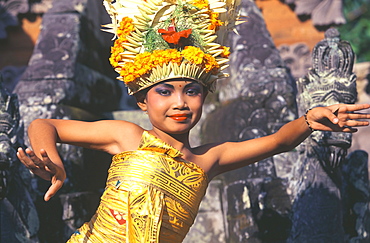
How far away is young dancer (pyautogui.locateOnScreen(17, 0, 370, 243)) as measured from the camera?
298cm

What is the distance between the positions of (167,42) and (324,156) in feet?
4.88

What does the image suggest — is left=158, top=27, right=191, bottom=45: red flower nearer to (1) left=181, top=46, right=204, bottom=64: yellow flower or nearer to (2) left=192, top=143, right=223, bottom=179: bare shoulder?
(1) left=181, top=46, right=204, bottom=64: yellow flower

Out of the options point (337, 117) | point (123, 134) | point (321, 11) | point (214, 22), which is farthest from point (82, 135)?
point (321, 11)

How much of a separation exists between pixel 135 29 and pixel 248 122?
83.6 inches

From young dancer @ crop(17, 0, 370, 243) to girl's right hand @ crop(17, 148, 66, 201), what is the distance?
11cm

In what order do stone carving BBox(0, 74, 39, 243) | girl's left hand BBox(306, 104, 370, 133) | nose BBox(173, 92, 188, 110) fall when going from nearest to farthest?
girl's left hand BBox(306, 104, 370, 133), nose BBox(173, 92, 188, 110), stone carving BBox(0, 74, 39, 243)

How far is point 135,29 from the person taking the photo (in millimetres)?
3154

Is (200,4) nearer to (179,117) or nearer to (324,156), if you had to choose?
(179,117)

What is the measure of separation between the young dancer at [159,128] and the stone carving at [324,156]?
0.72m

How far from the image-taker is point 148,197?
9.71ft

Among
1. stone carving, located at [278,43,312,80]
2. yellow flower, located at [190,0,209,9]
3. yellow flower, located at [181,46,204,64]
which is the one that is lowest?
yellow flower, located at [181,46,204,64]

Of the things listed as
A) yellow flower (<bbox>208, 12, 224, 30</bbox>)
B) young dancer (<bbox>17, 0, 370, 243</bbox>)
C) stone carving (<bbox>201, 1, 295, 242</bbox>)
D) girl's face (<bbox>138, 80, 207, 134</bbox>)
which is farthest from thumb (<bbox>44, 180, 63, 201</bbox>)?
stone carving (<bbox>201, 1, 295, 242</bbox>)

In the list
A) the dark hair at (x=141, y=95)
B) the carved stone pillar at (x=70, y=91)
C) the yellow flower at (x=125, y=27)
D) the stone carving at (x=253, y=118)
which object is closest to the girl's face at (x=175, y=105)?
the dark hair at (x=141, y=95)

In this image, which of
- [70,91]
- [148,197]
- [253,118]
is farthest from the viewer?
[70,91]
